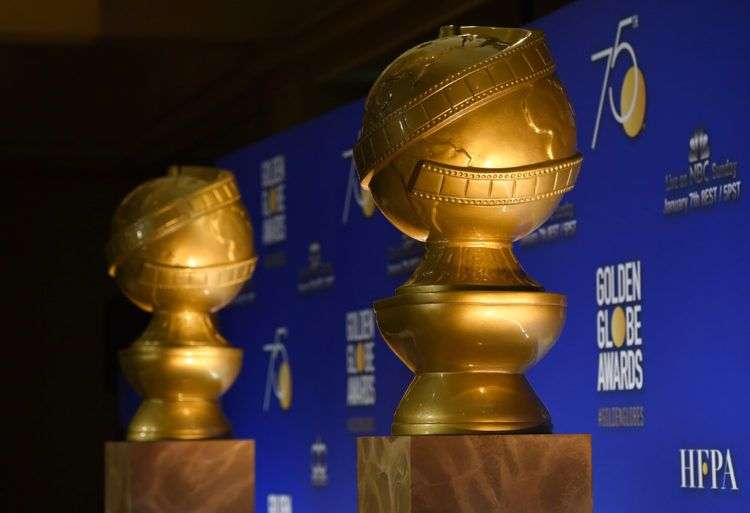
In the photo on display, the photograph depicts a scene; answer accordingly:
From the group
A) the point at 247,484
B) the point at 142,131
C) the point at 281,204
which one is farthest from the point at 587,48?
the point at 142,131

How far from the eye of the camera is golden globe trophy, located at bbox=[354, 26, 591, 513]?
2328mm

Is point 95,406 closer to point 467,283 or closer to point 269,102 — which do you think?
point 269,102

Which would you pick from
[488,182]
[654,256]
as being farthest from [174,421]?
[488,182]

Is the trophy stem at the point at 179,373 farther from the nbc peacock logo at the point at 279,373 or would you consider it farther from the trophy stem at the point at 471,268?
the nbc peacock logo at the point at 279,373

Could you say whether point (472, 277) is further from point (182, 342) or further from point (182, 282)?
point (182, 342)

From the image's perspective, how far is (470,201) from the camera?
2.37m

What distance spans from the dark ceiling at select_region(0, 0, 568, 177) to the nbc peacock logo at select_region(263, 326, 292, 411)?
1117mm

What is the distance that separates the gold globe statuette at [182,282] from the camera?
385 cm

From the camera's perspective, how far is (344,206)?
641 centimetres

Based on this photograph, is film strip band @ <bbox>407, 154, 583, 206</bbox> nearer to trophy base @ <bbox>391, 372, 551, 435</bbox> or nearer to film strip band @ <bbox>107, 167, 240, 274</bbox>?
trophy base @ <bbox>391, 372, 551, 435</bbox>

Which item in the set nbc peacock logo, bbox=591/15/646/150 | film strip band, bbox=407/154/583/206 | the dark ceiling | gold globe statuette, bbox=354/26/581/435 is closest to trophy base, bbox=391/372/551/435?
gold globe statuette, bbox=354/26/581/435

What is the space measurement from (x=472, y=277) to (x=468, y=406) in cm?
20

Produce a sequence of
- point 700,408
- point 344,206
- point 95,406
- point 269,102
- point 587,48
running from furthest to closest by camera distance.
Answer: point 95,406 → point 269,102 → point 344,206 → point 587,48 → point 700,408

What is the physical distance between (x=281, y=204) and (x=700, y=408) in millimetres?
3491
